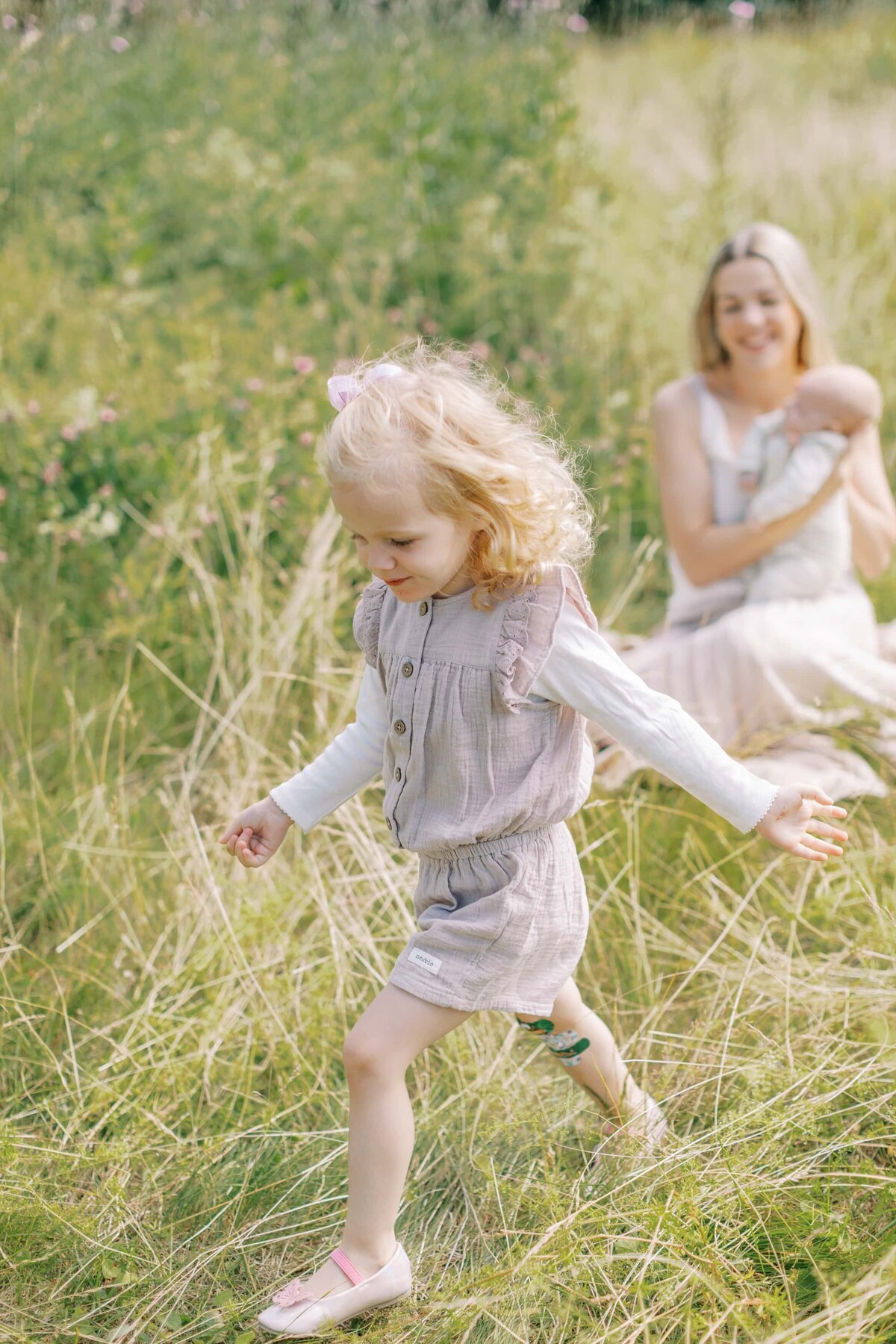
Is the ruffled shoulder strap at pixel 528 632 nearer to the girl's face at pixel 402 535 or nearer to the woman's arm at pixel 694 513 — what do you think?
the girl's face at pixel 402 535

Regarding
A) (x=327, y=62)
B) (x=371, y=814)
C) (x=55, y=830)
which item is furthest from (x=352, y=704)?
(x=327, y=62)

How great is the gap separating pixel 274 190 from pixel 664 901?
12.8 feet

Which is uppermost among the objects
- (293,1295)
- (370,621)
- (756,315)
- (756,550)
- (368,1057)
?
(756,315)

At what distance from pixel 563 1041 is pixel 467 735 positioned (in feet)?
1.95

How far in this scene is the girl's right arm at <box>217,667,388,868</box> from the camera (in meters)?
2.04

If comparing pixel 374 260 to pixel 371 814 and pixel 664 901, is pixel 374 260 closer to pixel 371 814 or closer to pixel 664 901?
pixel 371 814

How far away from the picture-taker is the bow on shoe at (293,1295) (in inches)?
71.6

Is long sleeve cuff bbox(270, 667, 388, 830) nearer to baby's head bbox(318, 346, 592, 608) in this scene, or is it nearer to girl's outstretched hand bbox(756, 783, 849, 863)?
baby's head bbox(318, 346, 592, 608)

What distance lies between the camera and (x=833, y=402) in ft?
10.6

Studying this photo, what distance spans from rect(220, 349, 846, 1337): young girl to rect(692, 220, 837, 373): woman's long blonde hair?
193 cm

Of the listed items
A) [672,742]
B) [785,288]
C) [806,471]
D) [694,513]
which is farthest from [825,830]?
[785,288]

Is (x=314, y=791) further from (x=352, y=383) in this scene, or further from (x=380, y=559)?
(x=352, y=383)

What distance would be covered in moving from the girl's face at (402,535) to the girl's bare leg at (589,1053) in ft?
2.39

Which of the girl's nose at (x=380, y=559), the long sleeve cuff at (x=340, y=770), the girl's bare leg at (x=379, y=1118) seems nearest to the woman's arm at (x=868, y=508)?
the long sleeve cuff at (x=340, y=770)
